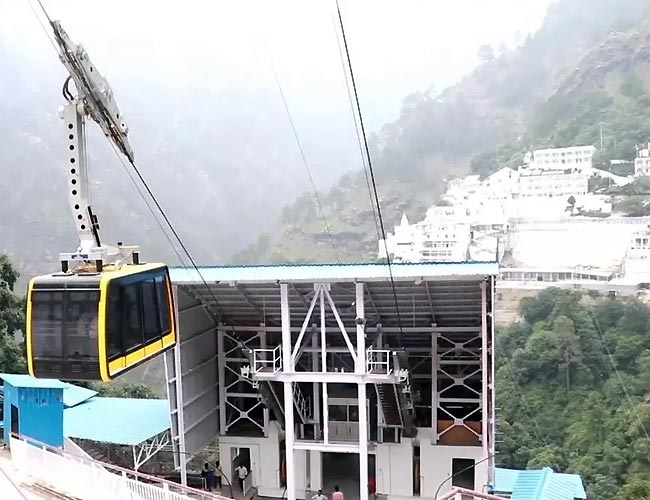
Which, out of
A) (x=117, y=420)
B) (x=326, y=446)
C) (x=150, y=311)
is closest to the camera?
(x=150, y=311)

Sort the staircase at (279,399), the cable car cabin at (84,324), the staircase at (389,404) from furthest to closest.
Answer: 1. the staircase at (279,399)
2. the staircase at (389,404)
3. the cable car cabin at (84,324)

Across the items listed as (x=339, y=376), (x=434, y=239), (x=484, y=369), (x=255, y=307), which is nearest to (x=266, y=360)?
(x=255, y=307)

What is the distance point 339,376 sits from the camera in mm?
11195

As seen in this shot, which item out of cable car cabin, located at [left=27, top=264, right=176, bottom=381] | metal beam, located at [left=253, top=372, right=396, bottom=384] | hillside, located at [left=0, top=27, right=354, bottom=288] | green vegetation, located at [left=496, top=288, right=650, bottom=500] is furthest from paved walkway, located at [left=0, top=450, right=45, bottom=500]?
hillside, located at [left=0, top=27, right=354, bottom=288]

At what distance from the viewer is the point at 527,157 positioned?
67562 millimetres

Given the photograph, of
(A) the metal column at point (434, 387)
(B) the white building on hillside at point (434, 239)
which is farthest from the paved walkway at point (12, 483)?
(B) the white building on hillside at point (434, 239)

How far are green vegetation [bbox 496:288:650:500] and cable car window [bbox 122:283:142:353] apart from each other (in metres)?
23.7

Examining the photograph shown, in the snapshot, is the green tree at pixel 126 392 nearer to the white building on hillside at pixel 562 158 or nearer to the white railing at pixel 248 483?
the white railing at pixel 248 483

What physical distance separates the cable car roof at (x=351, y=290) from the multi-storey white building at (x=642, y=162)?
166ft

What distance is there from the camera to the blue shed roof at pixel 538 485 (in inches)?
484

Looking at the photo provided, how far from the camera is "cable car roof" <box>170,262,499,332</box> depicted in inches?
417

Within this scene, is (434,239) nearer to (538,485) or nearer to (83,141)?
(538,485)

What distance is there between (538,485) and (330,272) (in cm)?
601

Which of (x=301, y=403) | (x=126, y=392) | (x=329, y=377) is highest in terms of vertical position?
(x=329, y=377)
